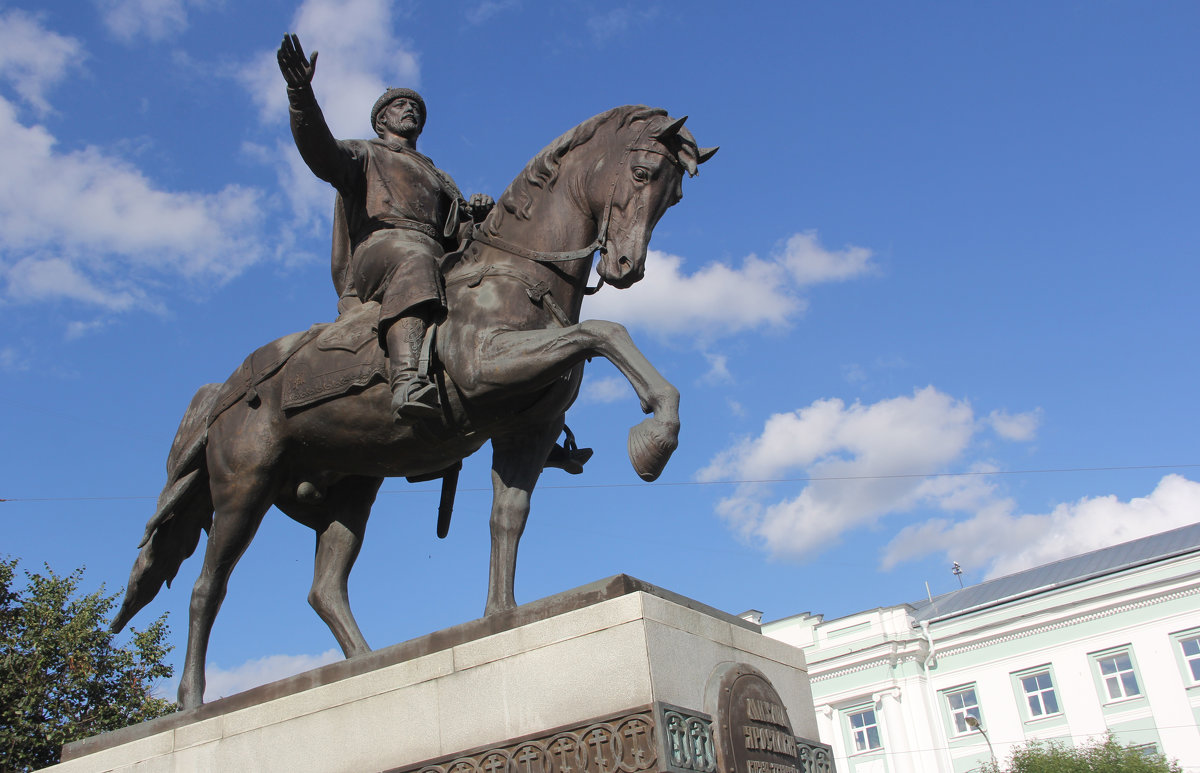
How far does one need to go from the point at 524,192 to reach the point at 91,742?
4.39 meters

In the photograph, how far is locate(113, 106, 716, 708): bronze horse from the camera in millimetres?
5840

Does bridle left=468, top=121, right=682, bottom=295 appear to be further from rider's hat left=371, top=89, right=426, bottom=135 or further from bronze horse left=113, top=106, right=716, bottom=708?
rider's hat left=371, top=89, right=426, bottom=135

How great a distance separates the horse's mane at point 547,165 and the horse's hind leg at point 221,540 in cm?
225

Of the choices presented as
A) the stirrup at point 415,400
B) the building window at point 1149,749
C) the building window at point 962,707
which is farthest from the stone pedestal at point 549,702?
the building window at point 962,707

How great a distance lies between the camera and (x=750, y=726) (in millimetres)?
5012

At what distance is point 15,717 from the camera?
69.1ft

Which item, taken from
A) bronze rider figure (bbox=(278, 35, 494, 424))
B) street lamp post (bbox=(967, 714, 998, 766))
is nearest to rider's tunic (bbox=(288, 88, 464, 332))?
bronze rider figure (bbox=(278, 35, 494, 424))

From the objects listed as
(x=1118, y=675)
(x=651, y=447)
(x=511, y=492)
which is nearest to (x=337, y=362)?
(x=511, y=492)

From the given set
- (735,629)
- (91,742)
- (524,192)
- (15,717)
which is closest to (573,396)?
(524,192)

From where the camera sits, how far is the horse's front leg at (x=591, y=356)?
5191mm

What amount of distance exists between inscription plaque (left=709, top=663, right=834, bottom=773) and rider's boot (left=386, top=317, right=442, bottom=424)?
6.95 feet

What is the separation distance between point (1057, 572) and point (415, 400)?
37996 millimetres

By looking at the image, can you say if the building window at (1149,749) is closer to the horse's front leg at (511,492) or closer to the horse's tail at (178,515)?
the horse's front leg at (511,492)

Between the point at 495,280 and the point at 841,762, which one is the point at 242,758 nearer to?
the point at 495,280
